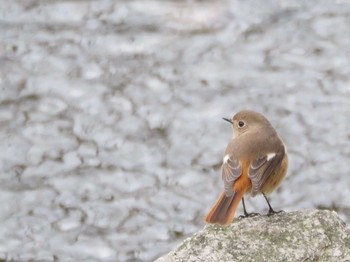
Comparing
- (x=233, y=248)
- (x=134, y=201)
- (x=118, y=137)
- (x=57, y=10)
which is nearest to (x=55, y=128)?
(x=118, y=137)

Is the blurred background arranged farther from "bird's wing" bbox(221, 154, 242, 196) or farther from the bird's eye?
"bird's wing" bbox(221, 154, 242, 196)

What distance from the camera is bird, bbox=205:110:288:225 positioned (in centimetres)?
676

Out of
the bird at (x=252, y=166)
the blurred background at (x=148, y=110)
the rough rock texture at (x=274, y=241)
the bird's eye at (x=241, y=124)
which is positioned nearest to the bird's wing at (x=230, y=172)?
the bird at (x=252, y=166)

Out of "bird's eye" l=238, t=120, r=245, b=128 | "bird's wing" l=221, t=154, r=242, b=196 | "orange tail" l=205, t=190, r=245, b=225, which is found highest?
"bird's eye" l=238, t=120, r=245, b=128

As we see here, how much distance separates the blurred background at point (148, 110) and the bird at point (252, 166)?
6.87 feet

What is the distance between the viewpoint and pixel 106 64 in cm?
1145

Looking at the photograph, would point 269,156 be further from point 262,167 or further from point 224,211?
point 224,211

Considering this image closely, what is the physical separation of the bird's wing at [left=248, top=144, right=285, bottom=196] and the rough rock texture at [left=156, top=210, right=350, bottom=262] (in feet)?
1.10

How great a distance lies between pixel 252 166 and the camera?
691 cm

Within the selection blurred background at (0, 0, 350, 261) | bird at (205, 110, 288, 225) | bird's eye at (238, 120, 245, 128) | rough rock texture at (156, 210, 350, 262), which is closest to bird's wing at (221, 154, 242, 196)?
bird at (205, 110, 288, 225)

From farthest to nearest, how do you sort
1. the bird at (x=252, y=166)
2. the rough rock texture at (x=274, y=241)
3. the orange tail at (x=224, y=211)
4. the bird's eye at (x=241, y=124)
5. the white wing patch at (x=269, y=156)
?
the bird's eye at (x=241, y=124)
the white wing patch at (x=269, y=156)
the bird at (x=252, y=166)
the orange tail at (x=224, y=211)
the rough rock texture at (x=274, y=241)

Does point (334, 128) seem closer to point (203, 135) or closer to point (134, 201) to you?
point (203, 135)

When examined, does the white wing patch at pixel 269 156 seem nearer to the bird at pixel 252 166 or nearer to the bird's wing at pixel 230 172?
the bird at pixel 252 166

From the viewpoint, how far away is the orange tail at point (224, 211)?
6.23 m
